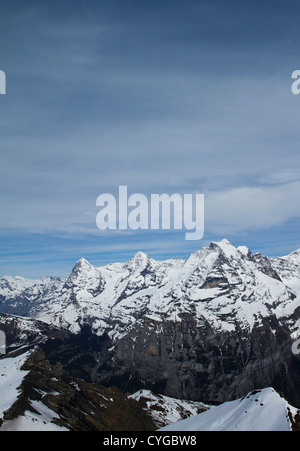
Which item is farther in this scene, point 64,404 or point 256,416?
point 64,404

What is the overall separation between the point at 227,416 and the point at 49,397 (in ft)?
220

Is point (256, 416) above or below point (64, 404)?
above

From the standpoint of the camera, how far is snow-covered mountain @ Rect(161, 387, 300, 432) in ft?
352

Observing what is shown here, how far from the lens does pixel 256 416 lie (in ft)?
381

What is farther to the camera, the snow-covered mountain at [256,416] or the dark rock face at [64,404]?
the dark rock face at [64,404]

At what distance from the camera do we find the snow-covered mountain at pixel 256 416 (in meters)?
107

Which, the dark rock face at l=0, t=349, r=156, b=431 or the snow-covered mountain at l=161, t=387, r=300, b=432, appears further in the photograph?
the dark rock face at l=0, t=349, r=156, b=431
